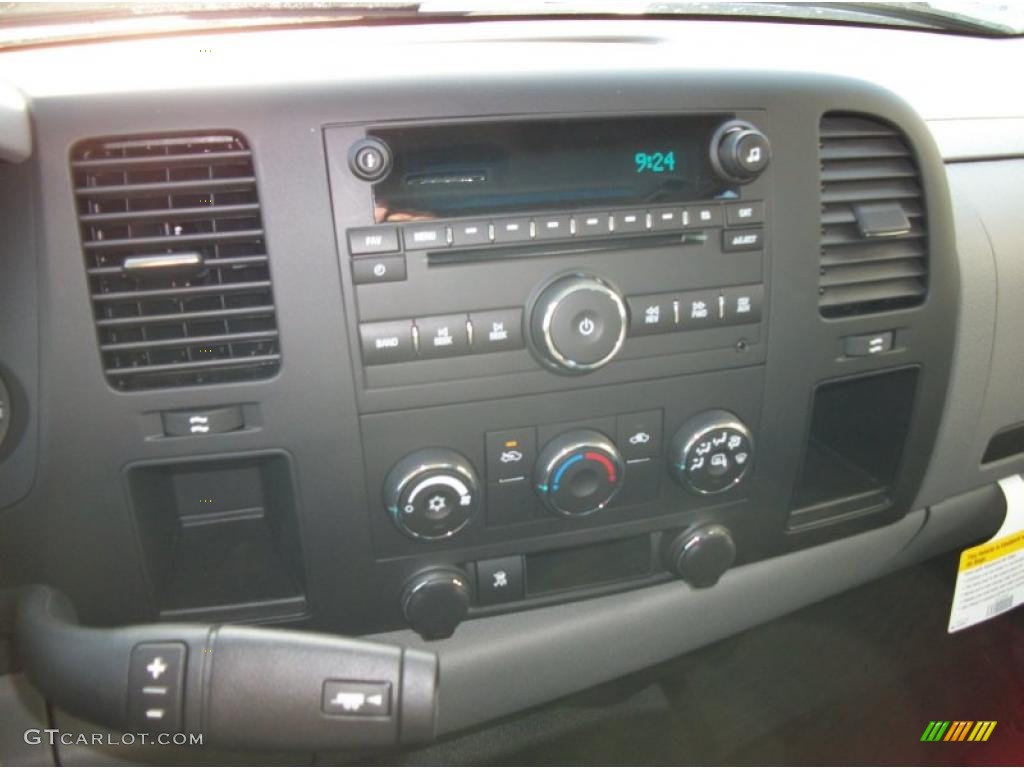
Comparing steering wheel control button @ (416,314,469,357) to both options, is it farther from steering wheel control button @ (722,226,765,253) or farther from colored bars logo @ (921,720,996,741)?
colored bars logo @ (921,720,996,741)

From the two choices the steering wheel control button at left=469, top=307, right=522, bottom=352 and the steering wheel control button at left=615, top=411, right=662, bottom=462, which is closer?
the steering wheel control button at left=469, top=307, right=522, bottom=352

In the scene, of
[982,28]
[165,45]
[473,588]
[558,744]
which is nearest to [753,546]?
[473,588]

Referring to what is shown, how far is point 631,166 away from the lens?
858 mm

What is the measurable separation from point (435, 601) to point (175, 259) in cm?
47

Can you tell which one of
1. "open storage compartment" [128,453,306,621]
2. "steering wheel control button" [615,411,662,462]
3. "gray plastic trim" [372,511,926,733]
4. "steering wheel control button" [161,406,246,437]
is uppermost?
"steering wheel control button" [161,406,246,437]

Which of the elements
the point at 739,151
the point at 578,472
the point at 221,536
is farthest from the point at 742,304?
the point at 221,536

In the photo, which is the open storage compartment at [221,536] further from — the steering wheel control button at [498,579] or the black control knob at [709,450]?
the black control knob at [709,450]

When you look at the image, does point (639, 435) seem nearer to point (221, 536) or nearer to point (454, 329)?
point (454, 329)

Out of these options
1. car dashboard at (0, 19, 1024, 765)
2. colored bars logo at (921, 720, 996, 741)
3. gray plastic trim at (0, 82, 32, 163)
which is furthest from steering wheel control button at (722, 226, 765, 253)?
colored bars logo at (921, 720, 996, 741)

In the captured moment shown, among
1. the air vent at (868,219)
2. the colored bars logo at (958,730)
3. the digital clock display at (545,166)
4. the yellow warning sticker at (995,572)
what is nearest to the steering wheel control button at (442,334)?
the digital clock display at (545,166)

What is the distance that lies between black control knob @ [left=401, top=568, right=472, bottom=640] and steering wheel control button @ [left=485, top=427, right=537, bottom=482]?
131 mm

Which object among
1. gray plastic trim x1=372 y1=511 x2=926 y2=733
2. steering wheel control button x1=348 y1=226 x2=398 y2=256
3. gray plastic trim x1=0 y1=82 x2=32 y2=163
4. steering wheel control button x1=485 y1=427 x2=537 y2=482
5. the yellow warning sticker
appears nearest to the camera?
gray plastic trim x1=0 y1=82 x2=32 y2=163

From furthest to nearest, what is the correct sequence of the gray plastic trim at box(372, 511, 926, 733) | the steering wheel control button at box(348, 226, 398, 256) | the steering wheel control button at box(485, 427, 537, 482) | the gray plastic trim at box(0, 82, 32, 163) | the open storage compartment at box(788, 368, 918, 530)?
the open storage compartment at box(788, 368, 918, 530) < the gray plastic trim at box(372, 511, 926, 733) < the steering wheel control button at box(485, 427, 537, 482) < the steering wheel control button at box(348, 226, 398, 256) < the gray plastic trim at box(0, 82, 32, 163)

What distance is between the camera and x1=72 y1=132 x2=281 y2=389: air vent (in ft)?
2.40
